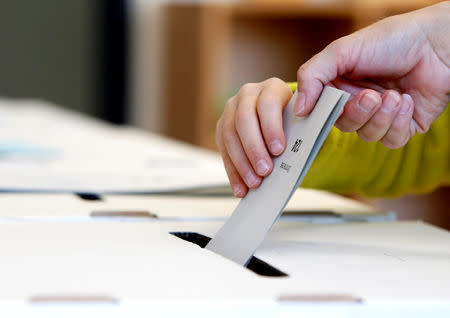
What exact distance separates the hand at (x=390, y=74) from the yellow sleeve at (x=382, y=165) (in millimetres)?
119

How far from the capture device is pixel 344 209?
83cm

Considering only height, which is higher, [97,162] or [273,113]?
[273,113]

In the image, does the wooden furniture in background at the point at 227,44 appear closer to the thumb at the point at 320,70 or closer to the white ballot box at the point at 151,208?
the white ballot box at the point at 151,208

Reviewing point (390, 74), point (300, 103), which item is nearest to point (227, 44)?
point (390, 74)

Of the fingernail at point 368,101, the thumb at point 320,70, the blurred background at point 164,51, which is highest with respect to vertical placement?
the thumb at point 320,70

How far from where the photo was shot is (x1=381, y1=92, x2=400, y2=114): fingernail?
1.97 ft

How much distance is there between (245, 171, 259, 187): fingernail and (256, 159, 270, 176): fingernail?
0.4 inches

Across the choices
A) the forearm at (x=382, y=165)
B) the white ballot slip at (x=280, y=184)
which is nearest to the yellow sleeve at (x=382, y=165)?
the forearm at (x=382, y=165)

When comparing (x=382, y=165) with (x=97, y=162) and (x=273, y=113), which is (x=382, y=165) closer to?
(x=273, y=113)

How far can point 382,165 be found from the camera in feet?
2.85

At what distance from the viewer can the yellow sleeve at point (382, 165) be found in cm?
80

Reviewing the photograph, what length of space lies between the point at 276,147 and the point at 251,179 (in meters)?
0.04

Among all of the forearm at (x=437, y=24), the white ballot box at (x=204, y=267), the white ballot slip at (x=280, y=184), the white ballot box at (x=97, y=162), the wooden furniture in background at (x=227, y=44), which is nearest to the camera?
the white ballot box at (x=204, y=267)

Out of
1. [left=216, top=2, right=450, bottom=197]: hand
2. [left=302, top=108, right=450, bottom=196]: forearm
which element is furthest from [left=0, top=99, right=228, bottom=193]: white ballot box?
[left=216, top=2, right=450, bottom=197]: hand
